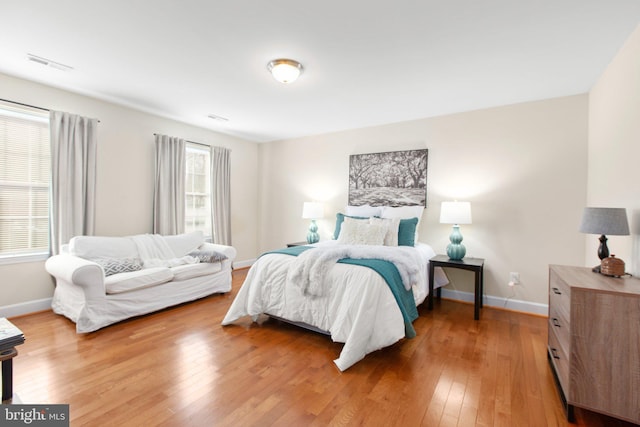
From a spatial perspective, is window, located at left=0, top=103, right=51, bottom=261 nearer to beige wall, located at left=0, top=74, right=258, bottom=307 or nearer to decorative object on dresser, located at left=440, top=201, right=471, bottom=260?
beige wall, located at left=0, top=74, right=258, bottom=307

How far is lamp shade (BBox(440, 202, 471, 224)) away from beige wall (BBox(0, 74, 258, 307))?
3.85 meters

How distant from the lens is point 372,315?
2.27m

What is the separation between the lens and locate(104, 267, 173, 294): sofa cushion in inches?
112

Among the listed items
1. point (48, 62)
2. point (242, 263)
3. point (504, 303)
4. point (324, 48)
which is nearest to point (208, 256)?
point (242, 263)

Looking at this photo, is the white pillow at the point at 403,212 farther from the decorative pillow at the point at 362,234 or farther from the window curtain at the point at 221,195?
the window curtain at the point at 221,195

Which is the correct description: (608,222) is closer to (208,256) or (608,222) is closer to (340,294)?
(340,294)

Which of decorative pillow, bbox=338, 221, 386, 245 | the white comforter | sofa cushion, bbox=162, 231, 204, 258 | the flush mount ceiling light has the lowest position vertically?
the white comforter

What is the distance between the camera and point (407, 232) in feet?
11.9

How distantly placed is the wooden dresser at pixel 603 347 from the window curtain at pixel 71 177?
448cm

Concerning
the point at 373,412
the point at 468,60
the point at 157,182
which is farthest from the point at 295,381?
the point at 157,182

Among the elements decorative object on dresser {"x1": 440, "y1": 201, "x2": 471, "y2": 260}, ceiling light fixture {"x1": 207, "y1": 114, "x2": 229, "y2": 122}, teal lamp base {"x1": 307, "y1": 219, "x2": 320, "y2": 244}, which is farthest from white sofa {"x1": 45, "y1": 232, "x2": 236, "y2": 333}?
decorative object on dresser {"x1": 440, "y1": 201, "x2": 471, "y2": 260}

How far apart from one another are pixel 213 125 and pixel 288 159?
1.42m

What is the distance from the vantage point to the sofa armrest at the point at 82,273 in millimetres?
2633

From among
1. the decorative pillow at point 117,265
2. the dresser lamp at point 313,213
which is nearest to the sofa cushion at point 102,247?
the decorative pillow at point 117,265
